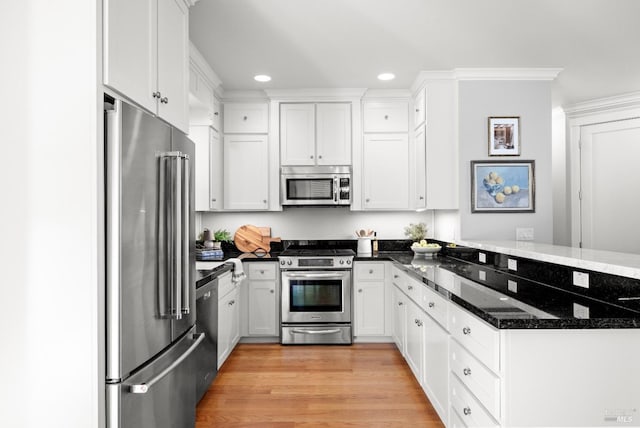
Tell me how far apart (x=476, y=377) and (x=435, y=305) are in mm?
724

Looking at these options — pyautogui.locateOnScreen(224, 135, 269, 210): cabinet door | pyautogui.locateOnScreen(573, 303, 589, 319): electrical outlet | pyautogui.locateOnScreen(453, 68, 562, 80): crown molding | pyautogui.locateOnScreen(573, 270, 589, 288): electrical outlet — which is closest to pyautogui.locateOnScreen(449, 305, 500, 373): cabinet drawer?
pyautogui.locateOnScreen(573, 303, 589, 319): electrical outlet

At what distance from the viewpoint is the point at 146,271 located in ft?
5.54

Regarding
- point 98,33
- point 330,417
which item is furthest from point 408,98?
point 98,33

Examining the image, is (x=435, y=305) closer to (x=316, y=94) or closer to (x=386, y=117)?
(x=386, y=117)

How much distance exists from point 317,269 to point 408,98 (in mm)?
2124

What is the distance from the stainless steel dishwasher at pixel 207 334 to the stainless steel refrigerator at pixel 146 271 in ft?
1.96

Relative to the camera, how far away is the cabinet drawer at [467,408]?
177 centimetres

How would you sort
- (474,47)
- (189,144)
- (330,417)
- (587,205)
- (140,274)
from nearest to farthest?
1. (140,274)
2. (189,144)
3. (330,417)
4. (474,47)
5. (587,205)

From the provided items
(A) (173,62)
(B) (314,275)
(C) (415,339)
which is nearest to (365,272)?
(B) (314,275)

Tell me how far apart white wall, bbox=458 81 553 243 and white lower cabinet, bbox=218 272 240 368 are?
2.21m

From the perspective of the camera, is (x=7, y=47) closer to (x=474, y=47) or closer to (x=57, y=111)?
(x=57, y=111)

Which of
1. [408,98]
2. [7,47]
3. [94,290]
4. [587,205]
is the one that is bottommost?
[94,290]

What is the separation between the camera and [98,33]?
1.46m

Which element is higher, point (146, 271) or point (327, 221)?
point (327, 221)
